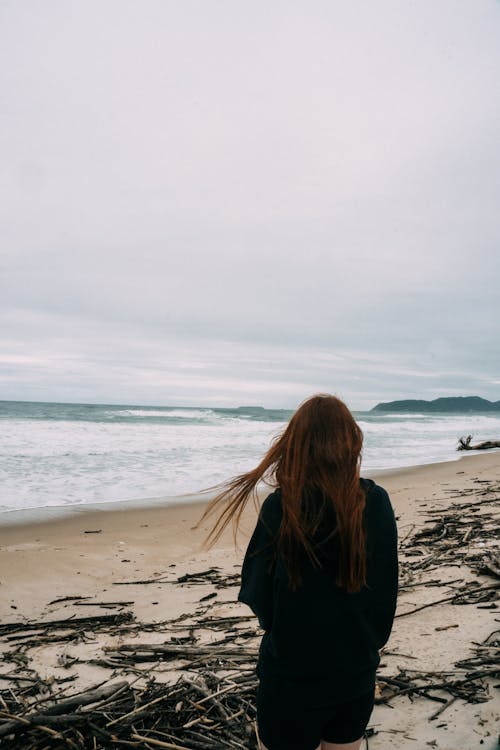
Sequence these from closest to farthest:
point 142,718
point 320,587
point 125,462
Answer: point 320,587, point 142,718, point 125,462

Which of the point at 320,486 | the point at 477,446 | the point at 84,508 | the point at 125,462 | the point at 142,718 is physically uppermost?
the point at 320,486

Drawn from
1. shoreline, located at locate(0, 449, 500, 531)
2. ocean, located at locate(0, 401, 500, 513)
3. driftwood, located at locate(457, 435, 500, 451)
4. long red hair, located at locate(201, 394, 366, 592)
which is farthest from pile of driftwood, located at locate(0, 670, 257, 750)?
driftwood, located at locate(457, 435, 500, 451)

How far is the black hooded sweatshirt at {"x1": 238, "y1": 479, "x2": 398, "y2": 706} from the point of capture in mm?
1768

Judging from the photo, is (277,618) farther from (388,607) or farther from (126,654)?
(126,654)

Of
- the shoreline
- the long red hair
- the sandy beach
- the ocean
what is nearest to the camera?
the long red hair

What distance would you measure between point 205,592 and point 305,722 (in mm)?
3853

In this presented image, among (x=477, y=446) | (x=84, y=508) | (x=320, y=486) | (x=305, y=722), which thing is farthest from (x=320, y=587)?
(x=477, y=446)

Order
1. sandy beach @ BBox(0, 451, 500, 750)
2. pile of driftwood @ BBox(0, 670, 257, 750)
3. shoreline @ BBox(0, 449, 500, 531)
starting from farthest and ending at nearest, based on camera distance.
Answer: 1. shoreline @ BBox(0, 449, 500, 531)
2. sandy beach @ BBox(0, 451, 500, 750)
3. pile of driftwood @ BBox(0, 670, 257, 750)

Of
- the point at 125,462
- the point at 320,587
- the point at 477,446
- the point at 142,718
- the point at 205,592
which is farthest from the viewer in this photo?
the point at 477,446

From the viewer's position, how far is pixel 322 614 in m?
1.77

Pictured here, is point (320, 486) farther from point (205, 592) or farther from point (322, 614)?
point (205, 592)

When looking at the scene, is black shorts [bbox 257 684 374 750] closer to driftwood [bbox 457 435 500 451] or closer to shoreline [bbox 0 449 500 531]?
shoreline [bbox 0 449 500 531]

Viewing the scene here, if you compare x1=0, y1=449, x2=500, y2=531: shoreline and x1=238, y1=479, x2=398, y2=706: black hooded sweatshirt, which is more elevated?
x1=238, y1=479, x2=398, y2=706: black hooded sweatshirt

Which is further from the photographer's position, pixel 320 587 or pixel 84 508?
pixel 84 508
